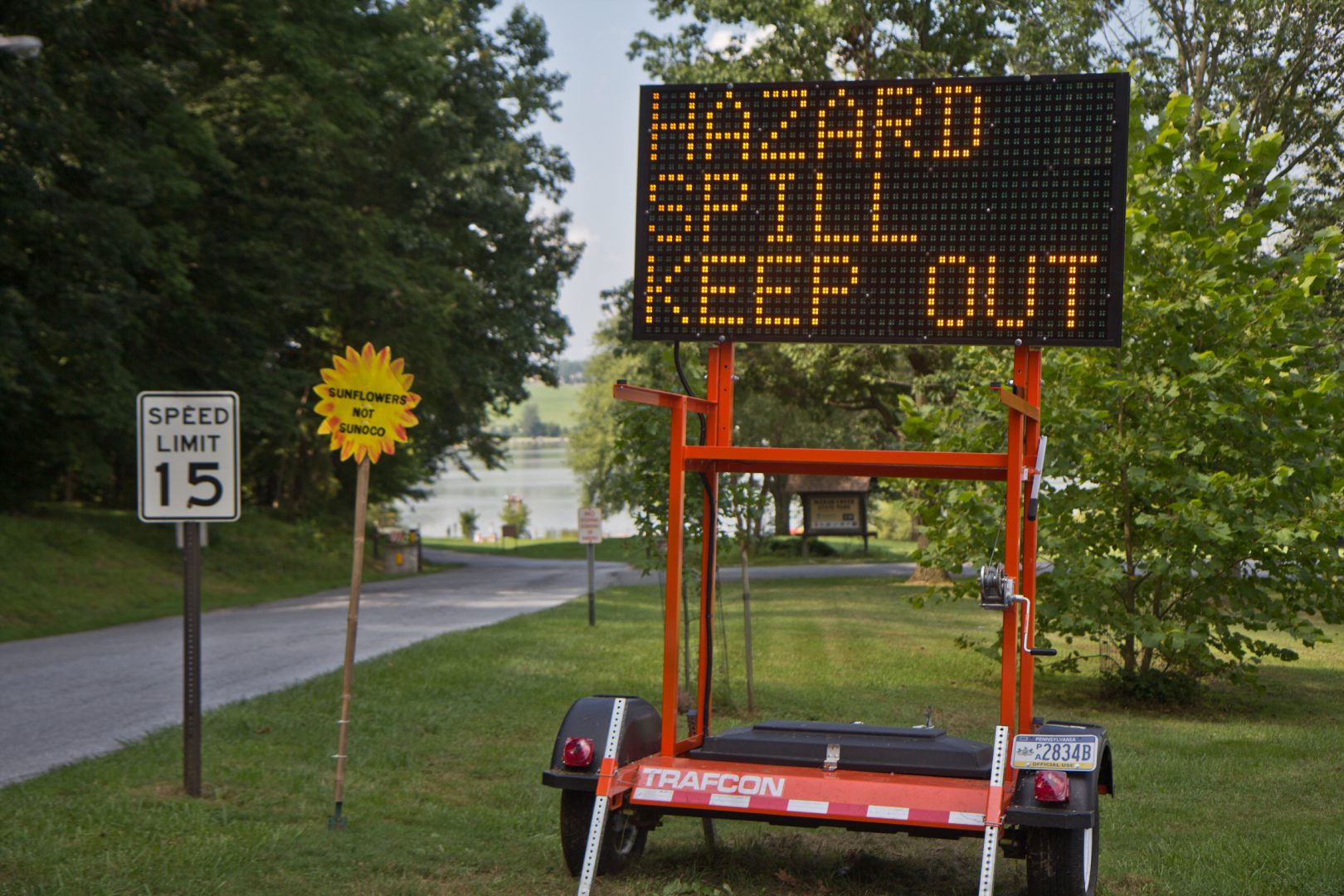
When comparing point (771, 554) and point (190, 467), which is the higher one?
point (190, 467)

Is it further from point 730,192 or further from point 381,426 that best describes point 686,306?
point 381,426

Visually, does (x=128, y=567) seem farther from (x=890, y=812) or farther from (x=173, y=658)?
(x=890, y=812)

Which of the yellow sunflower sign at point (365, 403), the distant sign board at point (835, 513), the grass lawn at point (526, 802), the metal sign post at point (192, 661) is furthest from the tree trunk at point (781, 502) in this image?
the yellow sunflower sign at point (365, 403)

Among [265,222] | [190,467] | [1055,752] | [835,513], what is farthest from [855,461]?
[835,513]

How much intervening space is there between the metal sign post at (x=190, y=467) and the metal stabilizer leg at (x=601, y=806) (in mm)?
3228

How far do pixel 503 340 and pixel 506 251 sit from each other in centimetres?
252

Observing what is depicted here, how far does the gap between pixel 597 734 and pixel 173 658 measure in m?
13.1

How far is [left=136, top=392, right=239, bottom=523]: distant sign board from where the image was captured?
9336mm

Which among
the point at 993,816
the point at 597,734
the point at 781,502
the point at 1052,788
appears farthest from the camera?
the point at 781,502

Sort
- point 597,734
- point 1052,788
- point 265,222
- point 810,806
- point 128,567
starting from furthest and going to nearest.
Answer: point 265,222, point 128,567, point 597,734, point 810,806, point 1052,788

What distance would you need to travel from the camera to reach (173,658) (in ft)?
62.3

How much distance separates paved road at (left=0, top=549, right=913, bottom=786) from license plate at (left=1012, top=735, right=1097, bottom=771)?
6.88m

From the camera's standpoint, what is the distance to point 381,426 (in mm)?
9016

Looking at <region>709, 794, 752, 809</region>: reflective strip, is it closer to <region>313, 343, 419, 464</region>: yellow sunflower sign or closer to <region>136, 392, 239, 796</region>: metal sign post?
<region>313, 343, 419, 464</region>: yellow sunflower sign
